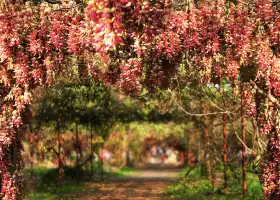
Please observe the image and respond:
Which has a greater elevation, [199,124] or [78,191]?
[199,124]

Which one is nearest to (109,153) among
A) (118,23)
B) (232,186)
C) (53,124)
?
(53,124)

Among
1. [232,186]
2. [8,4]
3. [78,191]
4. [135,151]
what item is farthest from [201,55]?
[135,151]

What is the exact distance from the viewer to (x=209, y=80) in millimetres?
6363

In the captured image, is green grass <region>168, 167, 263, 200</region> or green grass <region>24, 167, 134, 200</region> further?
green grass <region>24, 167, 134, 200</region>

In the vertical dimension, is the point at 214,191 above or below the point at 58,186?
above

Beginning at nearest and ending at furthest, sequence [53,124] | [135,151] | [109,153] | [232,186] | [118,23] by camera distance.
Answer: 1. [118,23]
2. [232,186]
3. [53,124]
4. [109,153]
5. [135,151]

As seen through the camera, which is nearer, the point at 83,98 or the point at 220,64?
the point at 220,64

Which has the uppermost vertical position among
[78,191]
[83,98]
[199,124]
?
[83,98]

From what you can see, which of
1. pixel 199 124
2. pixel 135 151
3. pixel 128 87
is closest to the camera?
pixel 128 87

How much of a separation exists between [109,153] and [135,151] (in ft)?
17.2

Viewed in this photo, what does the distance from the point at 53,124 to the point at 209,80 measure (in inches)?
581

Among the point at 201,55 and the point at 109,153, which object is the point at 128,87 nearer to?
the point at 201,55

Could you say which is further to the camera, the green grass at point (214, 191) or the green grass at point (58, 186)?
the green grass at point (58, 186)

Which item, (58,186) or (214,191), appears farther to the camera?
(58,186)
